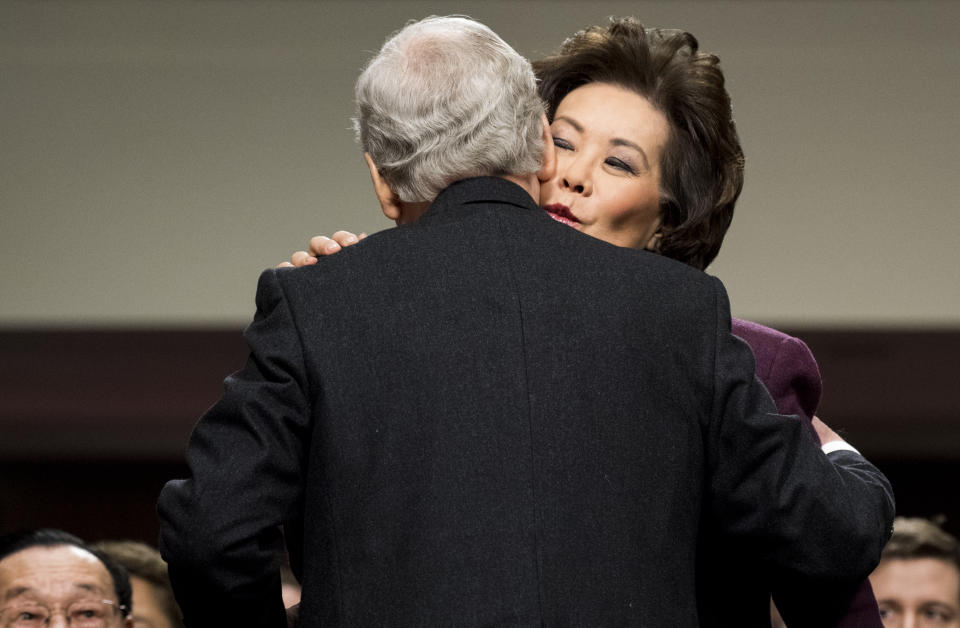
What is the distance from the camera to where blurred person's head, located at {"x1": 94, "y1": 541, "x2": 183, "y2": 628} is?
318cm

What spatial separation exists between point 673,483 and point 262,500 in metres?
0.39

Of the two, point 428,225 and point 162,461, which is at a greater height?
point 428,225

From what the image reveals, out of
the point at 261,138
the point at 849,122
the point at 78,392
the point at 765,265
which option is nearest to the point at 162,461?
the point at 78,392

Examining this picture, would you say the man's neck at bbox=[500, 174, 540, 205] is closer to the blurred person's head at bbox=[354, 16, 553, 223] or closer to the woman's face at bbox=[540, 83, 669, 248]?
the blurred person's head at bbox=[354, 16, 553, 223]

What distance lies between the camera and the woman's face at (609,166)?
2031 millimetres

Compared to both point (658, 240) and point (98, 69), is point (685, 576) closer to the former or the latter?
point (658, 240)

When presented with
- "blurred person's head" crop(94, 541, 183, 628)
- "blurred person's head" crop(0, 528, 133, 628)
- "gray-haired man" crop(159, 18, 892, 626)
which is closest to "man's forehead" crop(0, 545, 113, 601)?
"blurred person's head" crop(0, 528, 133, 628)

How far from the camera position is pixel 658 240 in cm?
212

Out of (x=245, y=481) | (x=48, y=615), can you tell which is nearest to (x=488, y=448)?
(x=245, y=481)

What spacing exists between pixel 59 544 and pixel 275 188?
2.03m

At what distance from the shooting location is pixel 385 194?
160 cm

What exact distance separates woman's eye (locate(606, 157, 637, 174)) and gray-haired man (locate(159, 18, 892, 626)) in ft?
1.69

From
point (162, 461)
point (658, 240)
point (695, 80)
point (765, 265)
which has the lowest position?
point (162, 461)

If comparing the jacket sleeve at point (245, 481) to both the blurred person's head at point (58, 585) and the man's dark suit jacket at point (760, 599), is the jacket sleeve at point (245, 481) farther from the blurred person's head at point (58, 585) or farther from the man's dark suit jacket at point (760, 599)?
the blurred person's head at point (58, 585)
